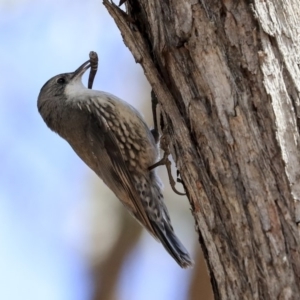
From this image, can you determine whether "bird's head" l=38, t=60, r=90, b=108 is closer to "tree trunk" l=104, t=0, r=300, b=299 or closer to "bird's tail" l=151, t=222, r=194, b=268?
"bird's tail" l=151, t=222, r=194, b=268

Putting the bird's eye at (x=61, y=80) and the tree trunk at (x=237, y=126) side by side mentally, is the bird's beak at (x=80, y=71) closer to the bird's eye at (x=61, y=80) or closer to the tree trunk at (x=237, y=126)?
the bird's eye at (x=61, y=80)

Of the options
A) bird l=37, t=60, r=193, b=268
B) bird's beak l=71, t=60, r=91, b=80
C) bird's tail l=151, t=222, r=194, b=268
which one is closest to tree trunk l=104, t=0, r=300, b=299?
bird's tail l=151, t=222, r=194, b=268

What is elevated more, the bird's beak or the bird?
the bird's beak

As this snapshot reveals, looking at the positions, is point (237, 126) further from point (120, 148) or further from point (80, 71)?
point (80, 71)

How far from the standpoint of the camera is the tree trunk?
2035 mm

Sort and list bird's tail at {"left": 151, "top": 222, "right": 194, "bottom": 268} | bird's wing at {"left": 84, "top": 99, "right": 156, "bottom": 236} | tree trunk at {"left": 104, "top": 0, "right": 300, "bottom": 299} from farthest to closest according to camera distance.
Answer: bird's wing at {"left": 84, "top": 99, "right": 156, "bottom": 236}, bird's tail at {"left": 151, "top": 222, "right": 194, "bottom": 268}, tree trunk at {"left": 104, "top": 0, "right": 300, "bottom": 299}

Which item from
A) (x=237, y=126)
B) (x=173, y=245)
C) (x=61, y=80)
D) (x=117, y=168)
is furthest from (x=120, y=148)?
(x=237, y=126)

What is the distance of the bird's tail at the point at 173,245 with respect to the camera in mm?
3549

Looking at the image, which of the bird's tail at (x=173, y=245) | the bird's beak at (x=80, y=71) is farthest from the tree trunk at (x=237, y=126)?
the bird's beak at (x=80, y=71)

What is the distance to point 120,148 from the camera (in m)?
3.92

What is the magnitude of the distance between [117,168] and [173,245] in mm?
605

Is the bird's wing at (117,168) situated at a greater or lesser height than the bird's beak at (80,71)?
lesser

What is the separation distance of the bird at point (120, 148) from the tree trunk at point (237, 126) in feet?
4.39

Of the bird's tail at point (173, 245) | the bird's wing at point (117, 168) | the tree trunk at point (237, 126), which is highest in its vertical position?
the tree trunk at point (237, 126)
